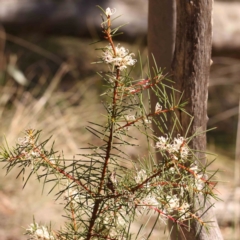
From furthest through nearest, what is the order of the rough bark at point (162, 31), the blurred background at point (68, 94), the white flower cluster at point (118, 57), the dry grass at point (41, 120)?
the blurred background at point (68, 94), the dry grass at point (41, 120), the rough bark at point (162, 31), the white flower cluster at point (118, 57)

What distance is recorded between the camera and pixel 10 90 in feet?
13.6

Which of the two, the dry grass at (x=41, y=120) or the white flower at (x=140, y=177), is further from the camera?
the dry grass at (x=41, y=120)

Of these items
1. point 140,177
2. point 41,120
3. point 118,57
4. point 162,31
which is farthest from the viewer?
point 41,120

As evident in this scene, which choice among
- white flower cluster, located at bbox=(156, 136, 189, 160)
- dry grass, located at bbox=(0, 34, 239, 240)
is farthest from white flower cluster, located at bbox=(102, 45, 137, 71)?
dry grass, located at bbox=(0, 34, 239, 240)

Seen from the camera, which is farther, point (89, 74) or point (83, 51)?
point (83, 51)

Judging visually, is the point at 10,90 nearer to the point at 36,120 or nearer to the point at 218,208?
the point at 36,120

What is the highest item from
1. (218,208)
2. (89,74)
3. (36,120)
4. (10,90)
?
(89,74)

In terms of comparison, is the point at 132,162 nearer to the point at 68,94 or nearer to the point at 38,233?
the point at 38,233

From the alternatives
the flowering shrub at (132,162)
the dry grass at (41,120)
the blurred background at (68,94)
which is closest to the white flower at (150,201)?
the flowering shrub at (132,162)

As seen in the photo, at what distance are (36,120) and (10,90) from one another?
0.72 m

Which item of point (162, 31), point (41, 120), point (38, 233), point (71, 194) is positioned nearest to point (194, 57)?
point (162, 31)

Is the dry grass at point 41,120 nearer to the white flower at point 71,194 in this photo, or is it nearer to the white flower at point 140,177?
the white flower at point 71,194

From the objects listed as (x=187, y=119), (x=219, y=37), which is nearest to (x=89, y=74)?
(x=219, y=37)

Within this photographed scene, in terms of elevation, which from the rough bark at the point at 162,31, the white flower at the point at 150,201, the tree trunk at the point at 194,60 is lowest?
the white flower at the point at 150,201
